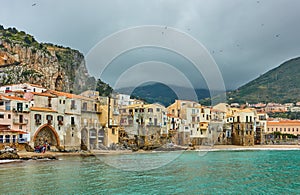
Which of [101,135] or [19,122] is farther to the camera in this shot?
[101,135]

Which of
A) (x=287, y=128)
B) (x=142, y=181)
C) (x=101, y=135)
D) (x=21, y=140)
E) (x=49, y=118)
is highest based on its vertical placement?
(x=49, y=118)

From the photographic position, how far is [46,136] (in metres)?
43.2

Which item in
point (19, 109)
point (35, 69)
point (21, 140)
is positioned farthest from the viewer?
point (35, 69)

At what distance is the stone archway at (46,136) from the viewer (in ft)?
136

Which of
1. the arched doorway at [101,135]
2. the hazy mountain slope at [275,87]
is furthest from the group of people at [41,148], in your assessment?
the hazy mountain slope at [275,87]

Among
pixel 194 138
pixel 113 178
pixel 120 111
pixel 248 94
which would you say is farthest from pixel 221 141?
A: pixel 248 94

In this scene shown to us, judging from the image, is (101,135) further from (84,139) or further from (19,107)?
(19,107)

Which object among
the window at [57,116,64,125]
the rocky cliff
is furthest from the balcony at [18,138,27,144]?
the rocky cliff

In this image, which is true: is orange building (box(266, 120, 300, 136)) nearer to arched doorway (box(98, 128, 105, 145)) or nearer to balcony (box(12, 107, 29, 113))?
arched doorway (box(98, 128, 105, 145))

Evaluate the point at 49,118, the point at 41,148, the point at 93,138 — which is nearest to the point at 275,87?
the point at 93,138

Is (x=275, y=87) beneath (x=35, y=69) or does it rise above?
above

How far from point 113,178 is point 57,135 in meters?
22.3

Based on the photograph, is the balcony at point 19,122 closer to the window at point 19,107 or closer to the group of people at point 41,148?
the window at point 19,107

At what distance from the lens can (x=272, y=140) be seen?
7769 centimetres
